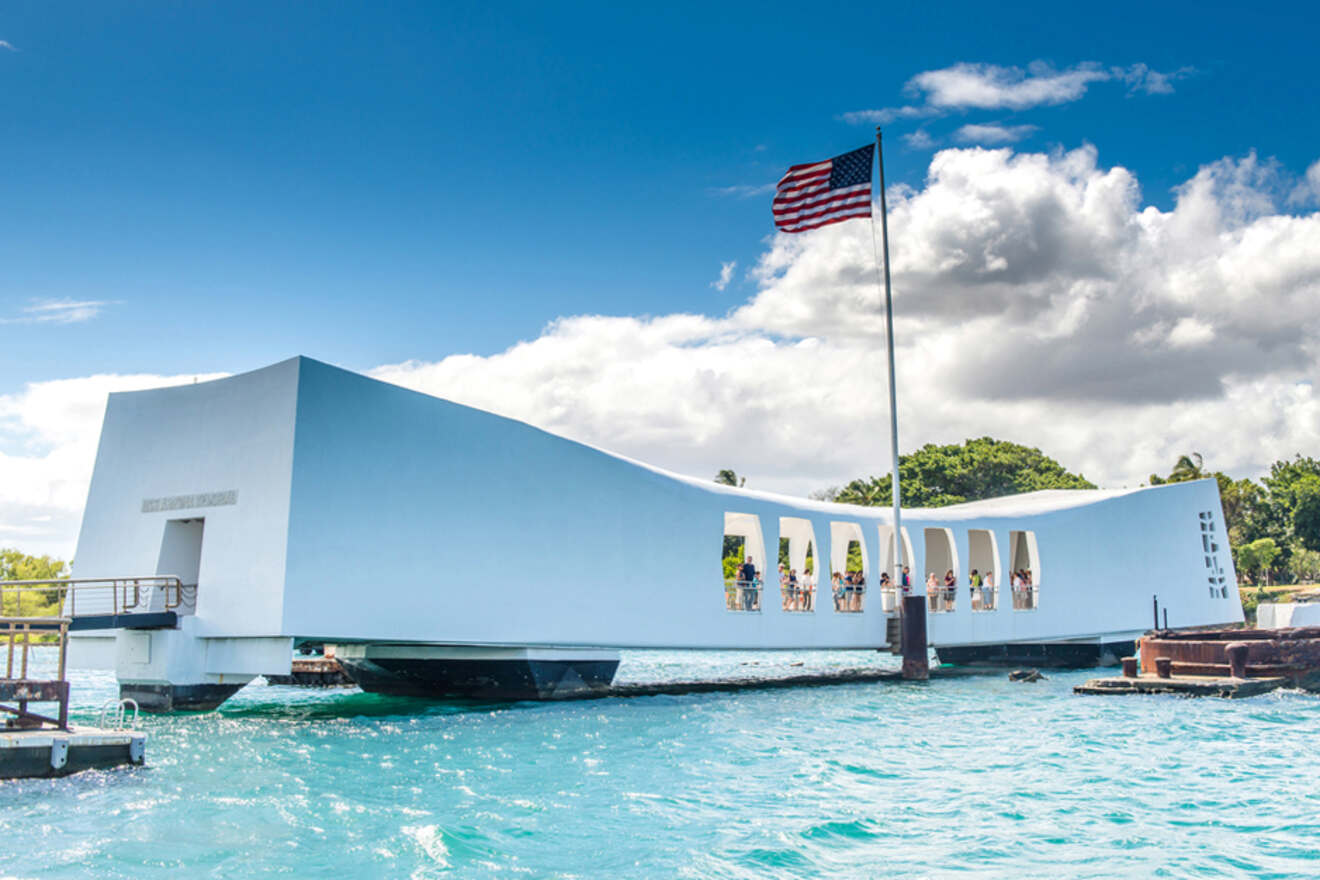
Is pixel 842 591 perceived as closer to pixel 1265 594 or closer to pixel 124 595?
pixel 124 595

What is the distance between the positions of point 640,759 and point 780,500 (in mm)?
12275

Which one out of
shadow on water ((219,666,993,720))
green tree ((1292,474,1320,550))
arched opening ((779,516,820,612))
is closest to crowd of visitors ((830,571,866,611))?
arched opening ((779,516,820,612))

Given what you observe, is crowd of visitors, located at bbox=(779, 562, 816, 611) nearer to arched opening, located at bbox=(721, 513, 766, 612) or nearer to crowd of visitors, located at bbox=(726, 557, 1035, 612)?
crowd of visitors, located at bbox=(726, 557, 1035, 612)

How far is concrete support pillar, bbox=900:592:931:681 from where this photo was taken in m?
24.1

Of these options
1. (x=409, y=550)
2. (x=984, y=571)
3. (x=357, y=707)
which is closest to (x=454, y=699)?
(x=357, y=707)

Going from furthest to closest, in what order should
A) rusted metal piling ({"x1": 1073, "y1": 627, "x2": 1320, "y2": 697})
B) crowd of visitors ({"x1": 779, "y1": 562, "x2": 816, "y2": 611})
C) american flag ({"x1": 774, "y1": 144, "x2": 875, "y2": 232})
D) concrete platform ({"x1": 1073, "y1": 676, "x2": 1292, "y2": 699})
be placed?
crowd of visitors ({"x1": 779, "y1": 562, "x2": 816, "y2": 611}), american flag ({"x1": 774, "y1": 144, "x2": 875, "y2": 232}), rusted metal piling ({"x1": 1073, "y1": 627, "x2": 1320, "y2": 697}), concrete platform ({"x1": 1073, "y1": 676, "x2": 1292, "y2": 699})

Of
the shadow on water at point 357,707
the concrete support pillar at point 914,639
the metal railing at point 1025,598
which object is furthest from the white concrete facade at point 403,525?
the metal railing at point 1025,598

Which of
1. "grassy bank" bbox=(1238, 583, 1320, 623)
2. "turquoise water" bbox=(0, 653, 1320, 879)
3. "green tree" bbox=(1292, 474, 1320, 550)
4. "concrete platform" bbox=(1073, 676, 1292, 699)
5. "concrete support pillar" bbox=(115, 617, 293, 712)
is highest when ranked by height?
"green tree" bbox=(1292, 474, 1320, 550)

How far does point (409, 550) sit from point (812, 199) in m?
11.0

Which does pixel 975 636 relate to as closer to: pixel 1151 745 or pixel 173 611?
pixel 1151 745

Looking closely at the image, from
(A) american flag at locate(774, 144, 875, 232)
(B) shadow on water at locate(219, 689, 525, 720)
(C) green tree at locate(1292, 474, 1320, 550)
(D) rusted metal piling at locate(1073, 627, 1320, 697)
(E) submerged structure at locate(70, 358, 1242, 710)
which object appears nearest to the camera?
(E) submerged structure at locate(70, 358, 1242, 710)

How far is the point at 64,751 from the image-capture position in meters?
11.0

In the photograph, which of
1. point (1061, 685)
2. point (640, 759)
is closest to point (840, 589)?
point (1061, 685)

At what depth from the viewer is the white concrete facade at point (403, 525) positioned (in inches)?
655
